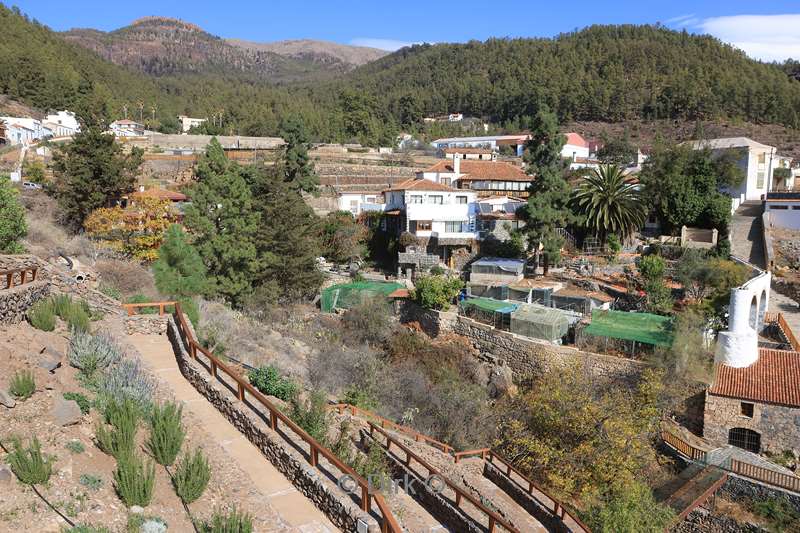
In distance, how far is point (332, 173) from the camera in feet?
181

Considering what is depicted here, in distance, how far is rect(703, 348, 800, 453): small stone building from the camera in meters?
17.3

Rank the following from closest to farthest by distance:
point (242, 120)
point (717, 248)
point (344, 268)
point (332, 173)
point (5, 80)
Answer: point (717, 248) < point (344, 268) < point (332, 173) < point (5, 80) < point (242, 120)

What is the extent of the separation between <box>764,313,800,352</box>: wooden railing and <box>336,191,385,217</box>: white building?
2689cm

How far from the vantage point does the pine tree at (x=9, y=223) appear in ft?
53.5

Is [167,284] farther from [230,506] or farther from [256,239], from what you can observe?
[230,506]

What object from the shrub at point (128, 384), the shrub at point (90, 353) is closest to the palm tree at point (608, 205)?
the shrub at point (90, 353)

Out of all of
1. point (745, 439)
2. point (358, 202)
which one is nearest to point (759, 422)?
point (745, 439)

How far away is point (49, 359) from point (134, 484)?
4.35 m

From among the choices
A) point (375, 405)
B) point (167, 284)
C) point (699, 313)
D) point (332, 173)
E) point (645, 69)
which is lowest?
point (375, 405)

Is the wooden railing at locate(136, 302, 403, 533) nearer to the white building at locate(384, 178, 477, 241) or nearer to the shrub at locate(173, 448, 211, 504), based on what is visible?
the shrub at locate(173, 448, 211, 504)

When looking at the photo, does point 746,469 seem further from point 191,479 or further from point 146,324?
point 146,324

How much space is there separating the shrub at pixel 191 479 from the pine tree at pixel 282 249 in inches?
706

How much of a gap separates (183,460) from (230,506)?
1005 mm

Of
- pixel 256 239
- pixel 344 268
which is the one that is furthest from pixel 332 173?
pixel 256 239
